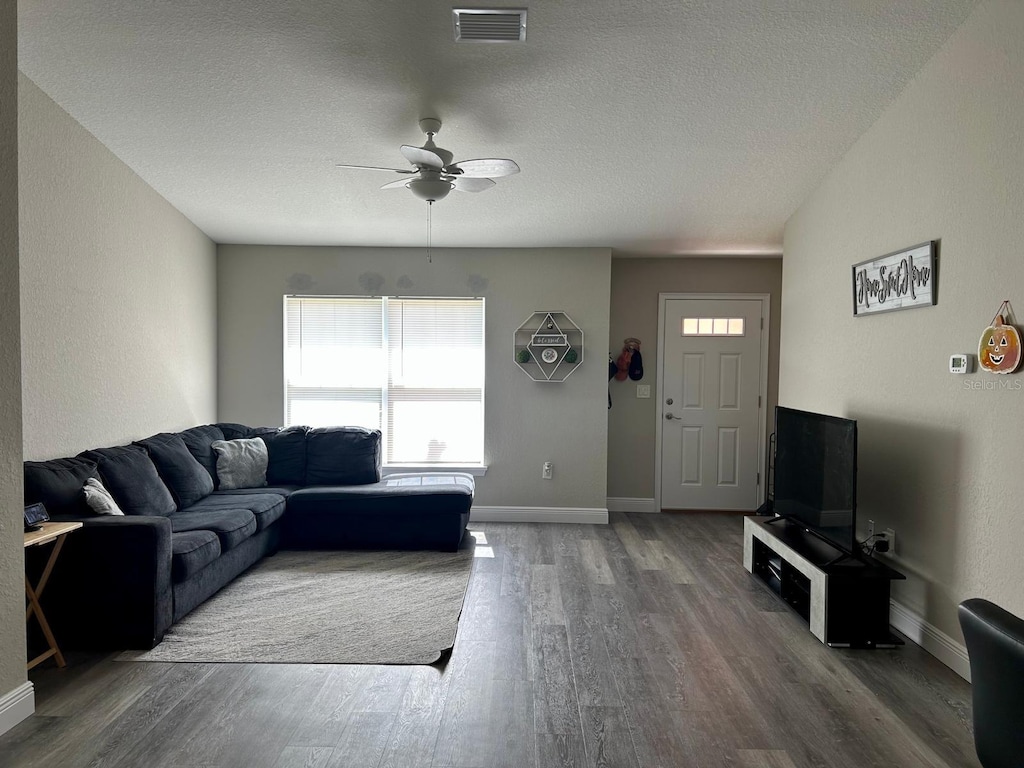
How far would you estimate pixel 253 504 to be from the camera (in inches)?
161

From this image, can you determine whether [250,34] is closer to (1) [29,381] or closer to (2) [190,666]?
(1) [29,381]

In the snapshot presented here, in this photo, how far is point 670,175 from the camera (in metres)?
4.11

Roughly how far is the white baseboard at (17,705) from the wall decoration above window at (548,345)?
3.94 m

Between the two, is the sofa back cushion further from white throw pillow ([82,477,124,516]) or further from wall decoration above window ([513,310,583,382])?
wall decoration above window ([513,310,583,382])

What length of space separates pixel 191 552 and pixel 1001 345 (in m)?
3.69

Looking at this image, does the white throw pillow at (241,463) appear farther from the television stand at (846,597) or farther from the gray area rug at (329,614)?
the television stand at (846,597)

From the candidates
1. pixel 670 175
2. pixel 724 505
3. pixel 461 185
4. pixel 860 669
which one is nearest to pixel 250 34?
pixel 461 185

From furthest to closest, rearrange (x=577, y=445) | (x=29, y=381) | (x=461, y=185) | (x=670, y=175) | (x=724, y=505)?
1. (x=724, y=505)
2. (x=577, y=445)
3. (x=670, y=175)
4. (x=461, y=185)
5. (x=29, y=381)

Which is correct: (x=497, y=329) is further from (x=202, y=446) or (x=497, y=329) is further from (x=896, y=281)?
(x=896, y=281)

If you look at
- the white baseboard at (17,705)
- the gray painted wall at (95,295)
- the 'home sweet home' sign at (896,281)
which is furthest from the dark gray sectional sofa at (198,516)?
the 'home sweet home' sign at (896,281)

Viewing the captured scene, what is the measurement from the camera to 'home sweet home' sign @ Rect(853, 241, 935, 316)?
2955mm

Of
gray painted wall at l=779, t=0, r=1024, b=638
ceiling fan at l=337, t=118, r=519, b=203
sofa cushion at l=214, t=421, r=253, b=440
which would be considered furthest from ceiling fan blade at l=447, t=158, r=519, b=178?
sofa cushion at l=214, t=421, r=253, b=440

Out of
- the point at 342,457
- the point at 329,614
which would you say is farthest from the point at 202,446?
the point at 329,614

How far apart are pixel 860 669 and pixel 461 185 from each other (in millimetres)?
3008
